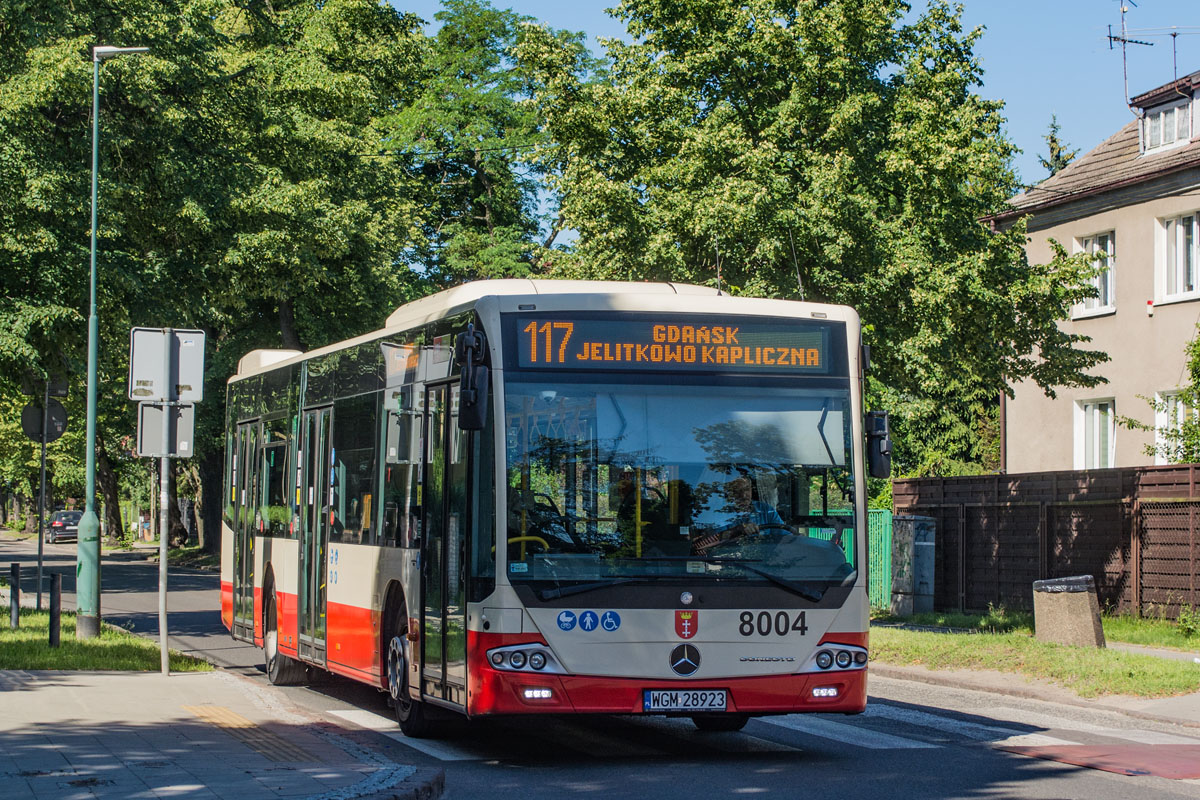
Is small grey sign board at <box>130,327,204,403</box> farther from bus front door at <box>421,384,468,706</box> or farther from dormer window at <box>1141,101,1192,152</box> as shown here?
dormer window at <box>1141,101,1192,152</box>

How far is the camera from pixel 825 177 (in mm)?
22844

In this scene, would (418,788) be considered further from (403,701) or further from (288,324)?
(288,324)

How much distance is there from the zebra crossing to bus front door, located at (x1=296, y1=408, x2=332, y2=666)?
1091 millimetres

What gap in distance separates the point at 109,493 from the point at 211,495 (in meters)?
26.3

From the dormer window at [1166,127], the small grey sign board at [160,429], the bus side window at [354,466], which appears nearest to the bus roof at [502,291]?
the bus side window at [354,466]

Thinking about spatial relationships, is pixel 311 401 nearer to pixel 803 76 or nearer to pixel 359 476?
pixel 359 476

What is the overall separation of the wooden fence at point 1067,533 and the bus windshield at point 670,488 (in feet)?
37.0

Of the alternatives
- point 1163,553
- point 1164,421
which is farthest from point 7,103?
point 1164,421

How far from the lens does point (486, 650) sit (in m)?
9.41

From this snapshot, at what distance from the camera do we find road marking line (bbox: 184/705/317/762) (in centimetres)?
924

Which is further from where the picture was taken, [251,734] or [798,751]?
[798,751]

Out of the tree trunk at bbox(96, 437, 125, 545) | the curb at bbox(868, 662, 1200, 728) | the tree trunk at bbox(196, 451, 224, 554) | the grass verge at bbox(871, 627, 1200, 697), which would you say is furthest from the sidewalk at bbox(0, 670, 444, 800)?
the tree trunk at bbox(96, 437, 125, 545)

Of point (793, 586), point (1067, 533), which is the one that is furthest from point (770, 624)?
point (1067, 533)

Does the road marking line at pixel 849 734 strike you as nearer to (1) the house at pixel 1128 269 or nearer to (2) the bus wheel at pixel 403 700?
(2) the bus wheel at pixel 403 700
